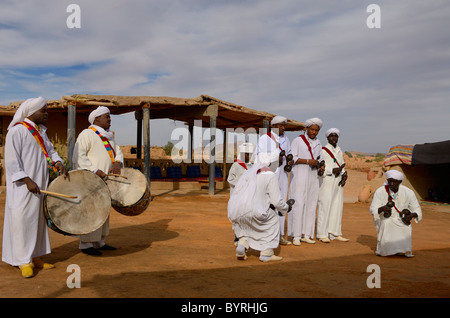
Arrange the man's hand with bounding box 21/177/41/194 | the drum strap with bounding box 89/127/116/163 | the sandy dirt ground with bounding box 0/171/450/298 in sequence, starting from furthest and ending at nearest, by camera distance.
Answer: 1. the drum strap with bounding box 89/127/116/163
2. the man's hand with bounding box 21/177/41/194
3. the sandy dirt ground with bounding box 0/171/450/298

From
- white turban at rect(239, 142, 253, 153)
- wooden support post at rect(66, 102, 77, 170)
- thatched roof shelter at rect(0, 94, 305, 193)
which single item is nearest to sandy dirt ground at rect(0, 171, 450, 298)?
white turban at rect(239, 142, 253, 153)

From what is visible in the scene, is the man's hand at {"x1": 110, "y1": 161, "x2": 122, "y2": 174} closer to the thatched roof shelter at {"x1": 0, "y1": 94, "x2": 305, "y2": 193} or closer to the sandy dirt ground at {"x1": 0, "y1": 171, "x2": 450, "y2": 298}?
the sandy dirt ground at {"x1": 0, "y1": 171, "x2": 450, "y2": 298}

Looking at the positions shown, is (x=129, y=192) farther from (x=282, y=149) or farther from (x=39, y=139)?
(x=282, y=149)

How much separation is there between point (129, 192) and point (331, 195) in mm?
3349

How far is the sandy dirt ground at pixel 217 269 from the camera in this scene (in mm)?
3670

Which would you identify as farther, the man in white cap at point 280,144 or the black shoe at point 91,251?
the man in white cap at point 280,144

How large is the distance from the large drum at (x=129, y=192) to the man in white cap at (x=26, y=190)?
852 mm

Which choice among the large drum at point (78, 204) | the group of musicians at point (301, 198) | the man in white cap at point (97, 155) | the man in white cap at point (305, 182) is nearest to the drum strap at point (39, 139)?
the large drum at point (78, 204)

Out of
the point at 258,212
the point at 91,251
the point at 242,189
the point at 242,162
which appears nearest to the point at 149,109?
the point at 242,162

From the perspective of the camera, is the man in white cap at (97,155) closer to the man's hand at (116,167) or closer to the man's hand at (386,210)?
the man's hand at (116,167)

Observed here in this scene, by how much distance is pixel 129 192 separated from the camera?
5211 mm

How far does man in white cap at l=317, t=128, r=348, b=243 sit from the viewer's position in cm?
655

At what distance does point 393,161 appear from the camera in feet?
43.7

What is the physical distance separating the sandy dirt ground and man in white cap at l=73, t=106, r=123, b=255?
194 mm
